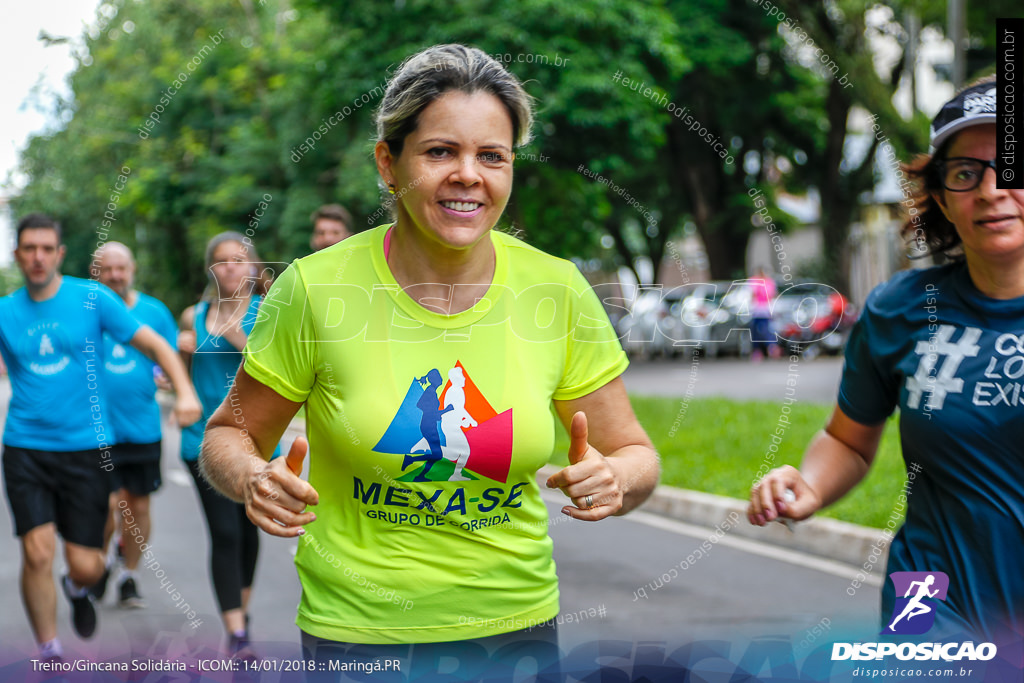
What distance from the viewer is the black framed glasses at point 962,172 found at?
2096 millimetres

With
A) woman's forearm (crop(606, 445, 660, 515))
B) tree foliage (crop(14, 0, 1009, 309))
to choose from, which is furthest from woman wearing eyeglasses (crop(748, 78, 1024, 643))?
tree foliage (crop(14, 0, 1009, 309))

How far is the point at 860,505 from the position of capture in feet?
21.3

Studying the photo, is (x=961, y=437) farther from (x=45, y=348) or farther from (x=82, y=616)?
(x=82, y=616)

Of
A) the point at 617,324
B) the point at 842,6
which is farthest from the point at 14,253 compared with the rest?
the point at 842,6

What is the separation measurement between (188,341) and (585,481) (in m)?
3.55

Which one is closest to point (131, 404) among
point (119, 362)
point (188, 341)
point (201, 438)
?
point (119, 362)

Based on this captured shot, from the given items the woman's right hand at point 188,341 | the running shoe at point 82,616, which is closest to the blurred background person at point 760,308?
the woman's right hand at point 188,341

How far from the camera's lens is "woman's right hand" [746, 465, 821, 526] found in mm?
2246

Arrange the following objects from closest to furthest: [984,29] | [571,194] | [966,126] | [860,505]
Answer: [966,126] < [571,194] < [860,505] < [984,29]

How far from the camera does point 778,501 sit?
88.8 inches

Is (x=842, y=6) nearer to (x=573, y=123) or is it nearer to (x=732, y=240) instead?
(x=732, y=240)

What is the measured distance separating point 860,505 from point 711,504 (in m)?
0.95

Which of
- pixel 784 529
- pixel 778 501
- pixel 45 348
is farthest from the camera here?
pixel 784 529

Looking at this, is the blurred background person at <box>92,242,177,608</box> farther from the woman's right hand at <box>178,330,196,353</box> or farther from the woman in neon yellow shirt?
the woman in neon yellow shirt
